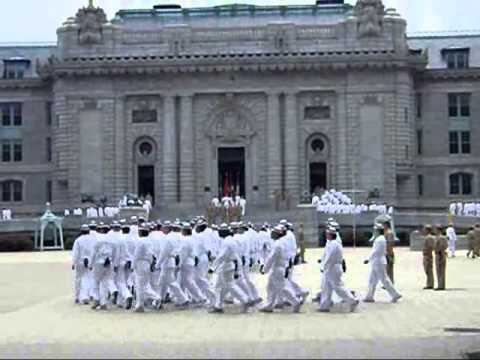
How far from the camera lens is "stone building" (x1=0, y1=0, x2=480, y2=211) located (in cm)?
9081

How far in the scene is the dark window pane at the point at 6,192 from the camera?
99.1 meters

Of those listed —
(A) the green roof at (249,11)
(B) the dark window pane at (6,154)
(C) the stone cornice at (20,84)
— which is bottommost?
(B) the dark window pane at (6,154)

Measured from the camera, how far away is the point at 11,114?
99.7 meters

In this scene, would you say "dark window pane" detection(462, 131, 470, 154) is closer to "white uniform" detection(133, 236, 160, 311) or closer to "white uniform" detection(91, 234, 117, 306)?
"white uniform" detection(91, 234, 117, 306)

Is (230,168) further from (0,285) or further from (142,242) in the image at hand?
(142,242)

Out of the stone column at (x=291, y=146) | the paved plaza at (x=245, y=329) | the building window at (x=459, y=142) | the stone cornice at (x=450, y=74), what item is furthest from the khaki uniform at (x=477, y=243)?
the stone cornice at (x=450, y=74)

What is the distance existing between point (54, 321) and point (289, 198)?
5983cm

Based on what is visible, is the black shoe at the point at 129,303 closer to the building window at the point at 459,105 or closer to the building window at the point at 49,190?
the building window at the point at 49,190

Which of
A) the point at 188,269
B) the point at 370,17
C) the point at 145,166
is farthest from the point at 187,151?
the point at 188,269

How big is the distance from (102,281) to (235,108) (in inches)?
2336

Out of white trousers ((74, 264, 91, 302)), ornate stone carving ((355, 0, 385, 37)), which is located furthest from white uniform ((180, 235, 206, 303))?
ornate stone carving ((355, 0, 385, 37))

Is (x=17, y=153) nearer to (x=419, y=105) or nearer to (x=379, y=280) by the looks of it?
(x=419, y=105)

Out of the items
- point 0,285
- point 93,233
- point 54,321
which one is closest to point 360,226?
point 0,285

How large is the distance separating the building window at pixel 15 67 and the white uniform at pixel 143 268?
2798 inches
